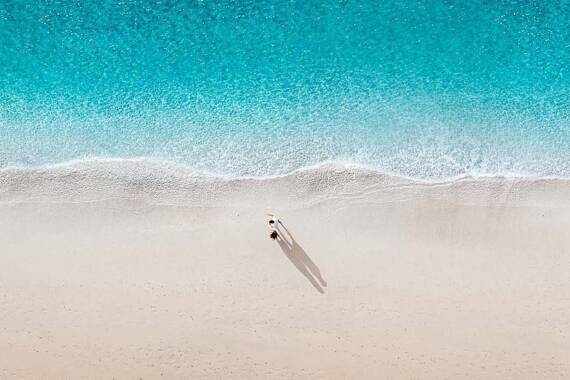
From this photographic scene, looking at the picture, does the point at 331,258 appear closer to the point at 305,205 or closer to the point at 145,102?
the point at 305,205

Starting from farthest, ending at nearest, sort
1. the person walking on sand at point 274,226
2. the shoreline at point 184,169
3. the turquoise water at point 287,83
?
1. the turquoise water at point 287,83
2. the shoreline at point 184,169
3. the person walking on sand at point 274,226

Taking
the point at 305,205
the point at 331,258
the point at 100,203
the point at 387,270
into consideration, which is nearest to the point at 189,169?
the point at 100,203

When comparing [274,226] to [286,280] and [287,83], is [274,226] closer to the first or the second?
[286,280]

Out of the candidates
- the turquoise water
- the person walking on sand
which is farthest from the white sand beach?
the turquoise water

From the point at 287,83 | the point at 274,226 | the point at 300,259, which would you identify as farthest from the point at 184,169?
the point at 300,259

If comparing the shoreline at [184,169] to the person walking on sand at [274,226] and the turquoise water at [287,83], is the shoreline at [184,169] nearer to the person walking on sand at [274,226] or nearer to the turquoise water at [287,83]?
the turquoise water at [287,83]

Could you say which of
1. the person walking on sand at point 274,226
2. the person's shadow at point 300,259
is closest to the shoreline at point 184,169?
the person walking on sand at point 274,226
